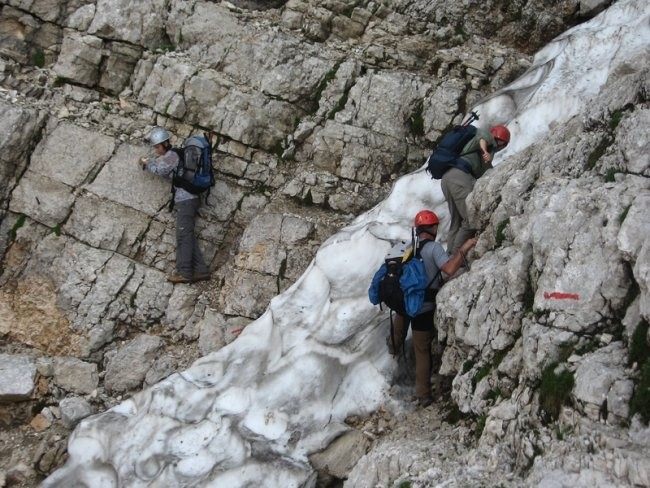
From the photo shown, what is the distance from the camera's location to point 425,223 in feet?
32.8

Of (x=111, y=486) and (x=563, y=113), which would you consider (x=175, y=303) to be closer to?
(x=111, y=486)

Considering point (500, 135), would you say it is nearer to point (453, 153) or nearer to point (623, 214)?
point (453, 153)

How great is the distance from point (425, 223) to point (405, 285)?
0.98 meters

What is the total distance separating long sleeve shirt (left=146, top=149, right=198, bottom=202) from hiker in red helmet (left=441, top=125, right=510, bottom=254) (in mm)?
5908

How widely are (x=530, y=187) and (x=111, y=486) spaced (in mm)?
8455

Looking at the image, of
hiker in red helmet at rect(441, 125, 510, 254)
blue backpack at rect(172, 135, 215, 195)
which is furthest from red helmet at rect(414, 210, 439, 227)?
blue backpack at rect(172, 135, 215, 195)

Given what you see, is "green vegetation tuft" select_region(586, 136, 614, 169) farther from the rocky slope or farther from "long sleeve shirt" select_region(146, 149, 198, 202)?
"long sleeve shirt" select_region(146, 149, 198, 202)

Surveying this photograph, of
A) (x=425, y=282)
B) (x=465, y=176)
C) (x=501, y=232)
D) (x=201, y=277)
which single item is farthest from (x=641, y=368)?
(x=201, y=277)

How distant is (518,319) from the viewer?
877 cm

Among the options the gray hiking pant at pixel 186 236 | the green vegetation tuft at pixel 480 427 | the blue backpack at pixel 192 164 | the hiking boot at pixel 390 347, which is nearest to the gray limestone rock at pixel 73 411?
the gray hiking pant at pixel 186 236

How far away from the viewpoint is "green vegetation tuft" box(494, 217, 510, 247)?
9922 millimetres

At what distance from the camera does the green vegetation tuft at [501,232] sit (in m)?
9.92

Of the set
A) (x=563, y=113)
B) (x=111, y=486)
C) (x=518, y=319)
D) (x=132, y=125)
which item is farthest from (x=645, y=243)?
(x=132, y=125)

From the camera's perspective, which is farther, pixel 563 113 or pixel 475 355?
pixel 563 113
